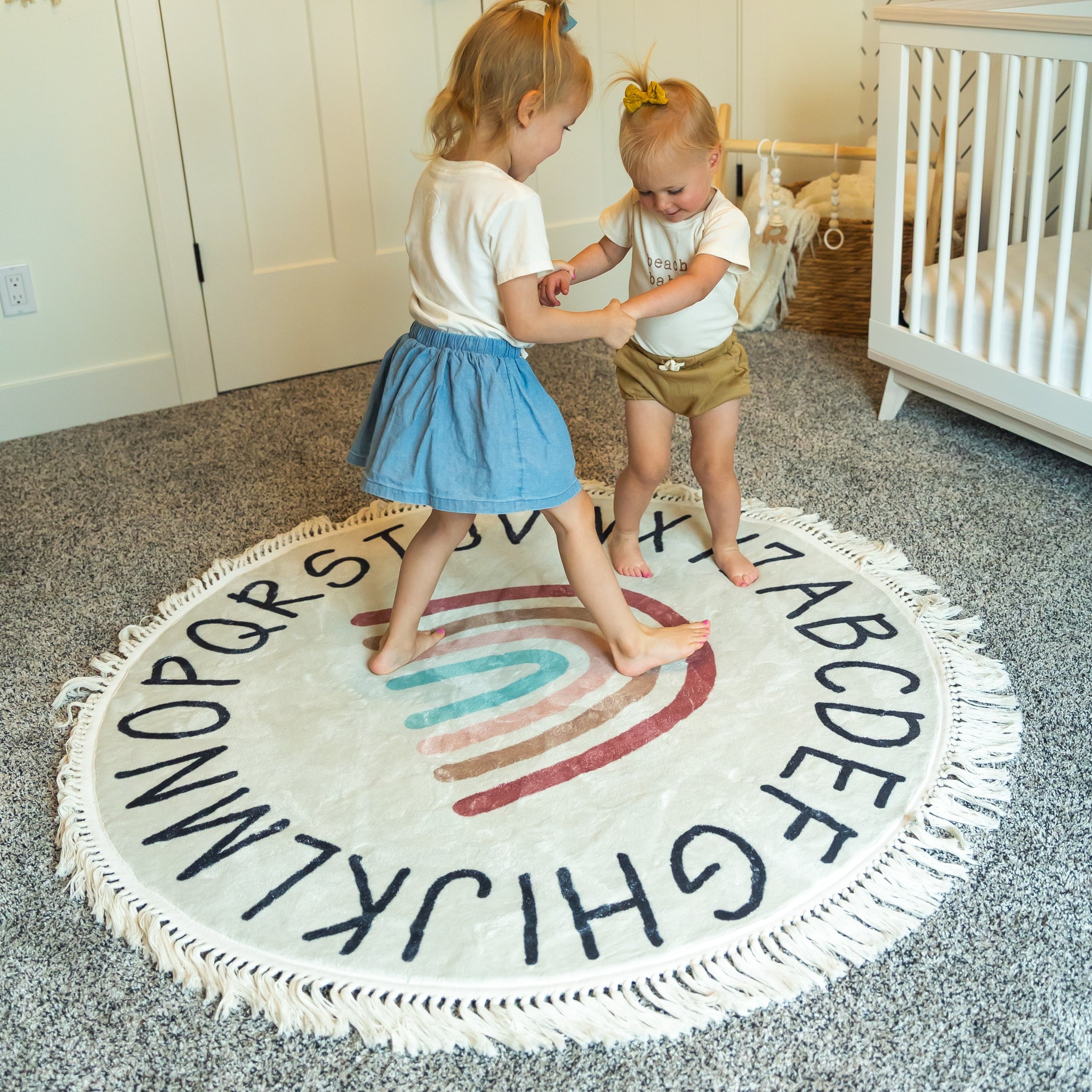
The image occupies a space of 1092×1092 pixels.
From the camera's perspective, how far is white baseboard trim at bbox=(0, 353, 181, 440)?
2359 millimetres

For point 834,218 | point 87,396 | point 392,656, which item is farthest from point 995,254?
point 87,396

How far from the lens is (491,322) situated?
1312 millimetres

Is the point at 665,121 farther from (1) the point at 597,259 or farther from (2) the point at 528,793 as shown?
(2) the point at 528,793

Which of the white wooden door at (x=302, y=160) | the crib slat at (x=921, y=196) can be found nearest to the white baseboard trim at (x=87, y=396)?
the white wooden door at (x=302, y=160)

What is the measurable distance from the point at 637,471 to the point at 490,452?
1.43 feet

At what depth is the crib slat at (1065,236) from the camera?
170cm

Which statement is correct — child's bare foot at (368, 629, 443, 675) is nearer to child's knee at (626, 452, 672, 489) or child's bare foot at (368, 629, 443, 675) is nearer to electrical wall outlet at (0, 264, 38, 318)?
child's knee at (626, 452, 672, 489)

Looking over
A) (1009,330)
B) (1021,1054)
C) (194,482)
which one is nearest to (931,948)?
(1021,1054)

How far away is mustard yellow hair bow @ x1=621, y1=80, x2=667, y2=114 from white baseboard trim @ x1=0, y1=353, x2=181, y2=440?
57.2 inches

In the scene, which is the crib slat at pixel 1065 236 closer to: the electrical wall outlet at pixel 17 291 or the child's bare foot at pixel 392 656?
the child's bare foot at pixel 392 656

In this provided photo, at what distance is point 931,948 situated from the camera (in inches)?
41.8

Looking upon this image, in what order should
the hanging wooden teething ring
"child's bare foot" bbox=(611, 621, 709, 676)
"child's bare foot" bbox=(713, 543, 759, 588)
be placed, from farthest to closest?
the hanging wooden teething ring < "child's bare foot" bbox=(713, 543, 759, 588) < "child's bare foot" bbox=(611, 621, 709, 676)

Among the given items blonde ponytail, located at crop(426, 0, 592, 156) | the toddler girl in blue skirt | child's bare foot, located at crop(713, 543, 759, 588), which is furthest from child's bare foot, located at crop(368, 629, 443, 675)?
blonde ponytail, located at crop(426, 0, 592, 156)

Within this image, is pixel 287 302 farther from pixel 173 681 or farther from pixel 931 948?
pixel 931 948
